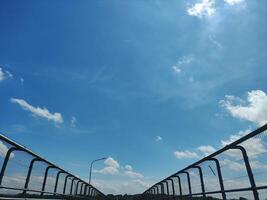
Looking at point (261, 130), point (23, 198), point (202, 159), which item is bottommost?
point (23, 198)

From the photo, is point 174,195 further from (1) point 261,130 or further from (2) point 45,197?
(1) point 261,130

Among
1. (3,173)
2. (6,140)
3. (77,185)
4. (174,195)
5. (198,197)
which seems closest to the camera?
(6,140)

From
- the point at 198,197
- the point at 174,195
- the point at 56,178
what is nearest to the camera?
the point at 198,197

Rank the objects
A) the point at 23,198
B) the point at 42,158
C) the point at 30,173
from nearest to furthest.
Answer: the point at 23,198
the point at 30,173
the point at 42,158

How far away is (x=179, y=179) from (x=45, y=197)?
392 cm

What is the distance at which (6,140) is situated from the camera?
4.12 m

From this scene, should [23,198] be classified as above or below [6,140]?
below

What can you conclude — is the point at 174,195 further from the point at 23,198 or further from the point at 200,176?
the point at 23,198

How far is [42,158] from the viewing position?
20.4 ft

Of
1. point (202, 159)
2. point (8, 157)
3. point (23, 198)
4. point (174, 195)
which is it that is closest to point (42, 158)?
point (23, 198)

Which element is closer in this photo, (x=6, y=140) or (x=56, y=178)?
(x=6, y=140)

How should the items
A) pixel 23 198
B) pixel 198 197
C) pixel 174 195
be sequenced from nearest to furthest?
pixel 23 198
pixel 198 197
pixel 174 195

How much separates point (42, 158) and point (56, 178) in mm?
2191

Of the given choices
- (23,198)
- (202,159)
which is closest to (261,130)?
(202,159)
